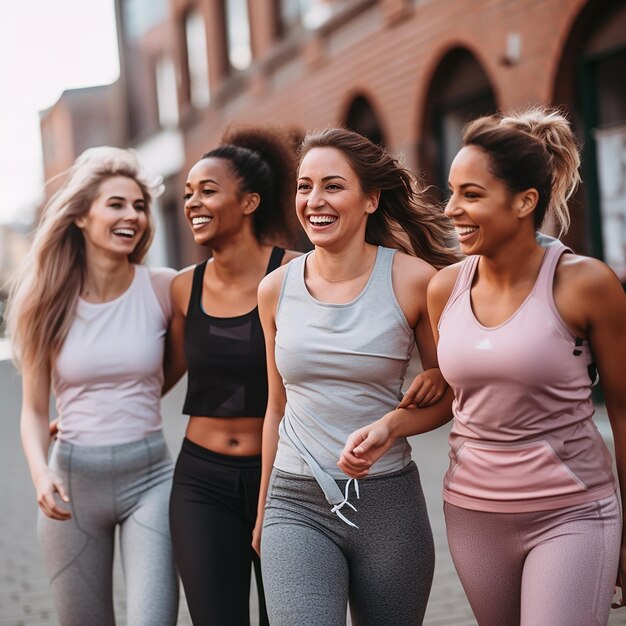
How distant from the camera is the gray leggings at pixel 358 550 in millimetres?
3141

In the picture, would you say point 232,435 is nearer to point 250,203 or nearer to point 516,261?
point 250,203

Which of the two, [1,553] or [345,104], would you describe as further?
[345,104]

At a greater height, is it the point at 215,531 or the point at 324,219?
the point at 324,219

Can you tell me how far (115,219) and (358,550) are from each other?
5.81 feet

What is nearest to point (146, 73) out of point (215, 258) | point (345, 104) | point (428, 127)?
point (345, 104)

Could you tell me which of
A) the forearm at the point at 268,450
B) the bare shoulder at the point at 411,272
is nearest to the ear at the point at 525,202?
the bare shoulder at the point at 411,272

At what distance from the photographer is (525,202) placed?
3.00m

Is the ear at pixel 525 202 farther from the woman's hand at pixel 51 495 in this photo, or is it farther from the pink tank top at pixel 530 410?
the woman's hand at pixel 51 495

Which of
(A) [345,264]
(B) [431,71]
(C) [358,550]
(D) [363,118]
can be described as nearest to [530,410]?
(C) [358,550]

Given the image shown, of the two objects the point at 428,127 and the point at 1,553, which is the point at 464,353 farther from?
→ the point at 428,127

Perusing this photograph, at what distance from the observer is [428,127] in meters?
13.1

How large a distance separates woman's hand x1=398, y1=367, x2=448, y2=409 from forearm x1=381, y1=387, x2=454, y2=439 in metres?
0.02

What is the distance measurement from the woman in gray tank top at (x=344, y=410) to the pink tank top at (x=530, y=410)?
0.90 feet

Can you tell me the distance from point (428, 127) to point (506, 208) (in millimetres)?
10318
